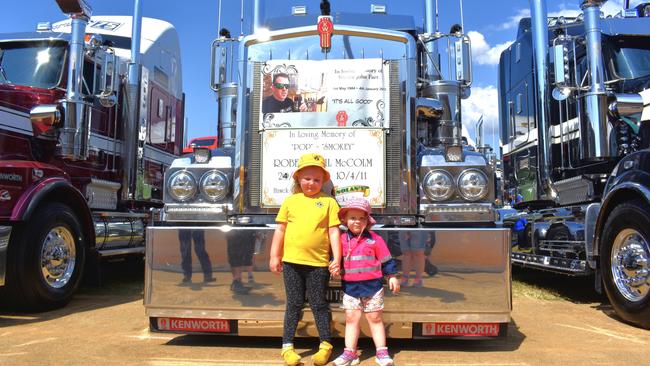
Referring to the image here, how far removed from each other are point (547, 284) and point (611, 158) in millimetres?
2776

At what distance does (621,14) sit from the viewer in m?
6.53

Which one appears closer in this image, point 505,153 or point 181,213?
point 181,213

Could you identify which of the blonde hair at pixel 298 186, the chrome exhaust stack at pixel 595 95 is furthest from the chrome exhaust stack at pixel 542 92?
the blonde hair at pixel 298 186

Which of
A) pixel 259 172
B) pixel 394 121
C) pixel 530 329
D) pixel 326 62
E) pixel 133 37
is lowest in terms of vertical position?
pixel 530 329

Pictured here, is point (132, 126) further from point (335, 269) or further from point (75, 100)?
point (335, 269)

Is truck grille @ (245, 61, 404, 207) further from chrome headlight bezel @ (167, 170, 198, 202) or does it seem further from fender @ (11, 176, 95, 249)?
fender @ (11, 176, 95, 249)

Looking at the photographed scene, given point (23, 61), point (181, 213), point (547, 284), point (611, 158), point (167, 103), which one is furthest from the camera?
point (167, 103)

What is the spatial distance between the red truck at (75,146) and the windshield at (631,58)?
5.61 meters

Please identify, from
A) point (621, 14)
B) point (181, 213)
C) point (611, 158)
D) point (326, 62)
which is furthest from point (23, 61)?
point (621, 14)

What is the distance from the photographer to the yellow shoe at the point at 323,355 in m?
3.28

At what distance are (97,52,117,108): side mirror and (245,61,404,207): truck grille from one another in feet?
8.96

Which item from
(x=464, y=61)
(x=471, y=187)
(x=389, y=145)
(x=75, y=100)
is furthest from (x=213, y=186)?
(x=75, y=100)

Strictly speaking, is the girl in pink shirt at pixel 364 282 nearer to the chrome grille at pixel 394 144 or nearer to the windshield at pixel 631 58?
the chrome grille at pixel 394 144

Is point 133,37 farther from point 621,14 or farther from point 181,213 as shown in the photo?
point 621,14
